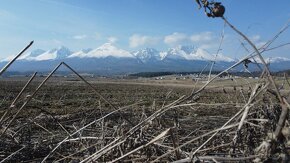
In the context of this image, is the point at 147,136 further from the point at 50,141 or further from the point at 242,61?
the point at 50,141

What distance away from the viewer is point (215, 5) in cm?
113

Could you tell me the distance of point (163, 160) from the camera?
1.43 metres

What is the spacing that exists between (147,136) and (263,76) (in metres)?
0.57

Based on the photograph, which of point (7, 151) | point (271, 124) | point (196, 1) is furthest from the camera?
point (7, 151)

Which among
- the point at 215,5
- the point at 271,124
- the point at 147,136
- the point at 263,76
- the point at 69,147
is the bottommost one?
the point at 69,147

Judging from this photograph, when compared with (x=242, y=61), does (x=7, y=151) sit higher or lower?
lower

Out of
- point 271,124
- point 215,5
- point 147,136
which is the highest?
point 215,5

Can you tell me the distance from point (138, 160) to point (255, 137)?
438 mm

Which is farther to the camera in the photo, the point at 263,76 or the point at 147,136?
the point at 147,136

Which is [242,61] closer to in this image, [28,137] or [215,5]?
[215,5]

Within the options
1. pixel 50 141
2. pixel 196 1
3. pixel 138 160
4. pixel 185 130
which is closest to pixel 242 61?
pixel 196 1

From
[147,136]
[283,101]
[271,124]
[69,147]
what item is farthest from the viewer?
[69,147]

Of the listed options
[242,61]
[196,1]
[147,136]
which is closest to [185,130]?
[147,136]

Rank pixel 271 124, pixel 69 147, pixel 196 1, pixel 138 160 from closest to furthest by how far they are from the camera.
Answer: pixel 196 1 → pixel 271 124 → pixel 138 160 → pixel 69 147
